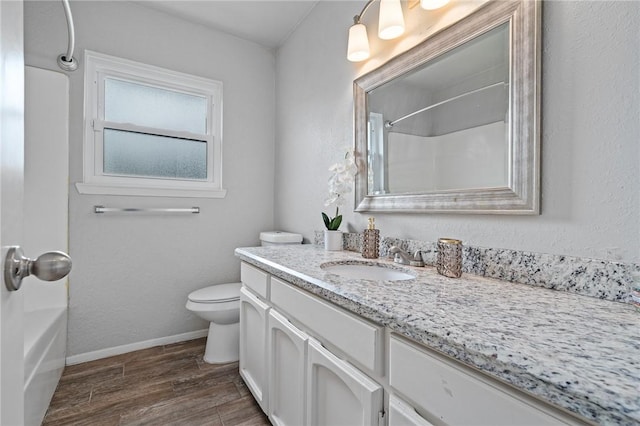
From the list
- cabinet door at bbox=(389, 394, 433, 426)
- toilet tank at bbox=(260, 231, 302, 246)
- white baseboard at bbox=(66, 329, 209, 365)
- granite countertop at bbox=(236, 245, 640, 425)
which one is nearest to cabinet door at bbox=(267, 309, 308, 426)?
granite countertop at bbox=(236, 245, 640, 425)

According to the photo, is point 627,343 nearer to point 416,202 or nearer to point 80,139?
point 416,202

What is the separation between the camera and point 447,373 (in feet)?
1.82

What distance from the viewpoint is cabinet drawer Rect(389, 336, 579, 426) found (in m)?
0.45

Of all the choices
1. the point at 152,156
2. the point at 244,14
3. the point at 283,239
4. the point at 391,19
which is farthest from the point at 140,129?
the point at 391,19

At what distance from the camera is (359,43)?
1.49 meters

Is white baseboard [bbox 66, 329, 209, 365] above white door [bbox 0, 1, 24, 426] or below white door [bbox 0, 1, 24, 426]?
below

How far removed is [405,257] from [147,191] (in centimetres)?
184

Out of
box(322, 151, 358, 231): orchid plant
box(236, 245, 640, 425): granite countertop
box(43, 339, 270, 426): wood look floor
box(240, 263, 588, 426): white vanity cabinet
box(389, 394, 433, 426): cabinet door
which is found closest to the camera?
box(236, 245, 640, 425): granite countertop

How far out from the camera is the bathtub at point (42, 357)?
48.5 inches

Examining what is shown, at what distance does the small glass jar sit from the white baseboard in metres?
2.03

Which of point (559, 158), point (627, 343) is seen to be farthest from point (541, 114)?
point (627, 343)

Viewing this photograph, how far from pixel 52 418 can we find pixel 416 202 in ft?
6.59

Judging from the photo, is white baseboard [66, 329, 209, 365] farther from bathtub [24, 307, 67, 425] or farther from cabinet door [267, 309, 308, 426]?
cabinet door [267, 309, 308, 426]

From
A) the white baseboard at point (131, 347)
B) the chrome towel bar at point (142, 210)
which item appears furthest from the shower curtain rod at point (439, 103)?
the white baseboard at point (131, 347)
